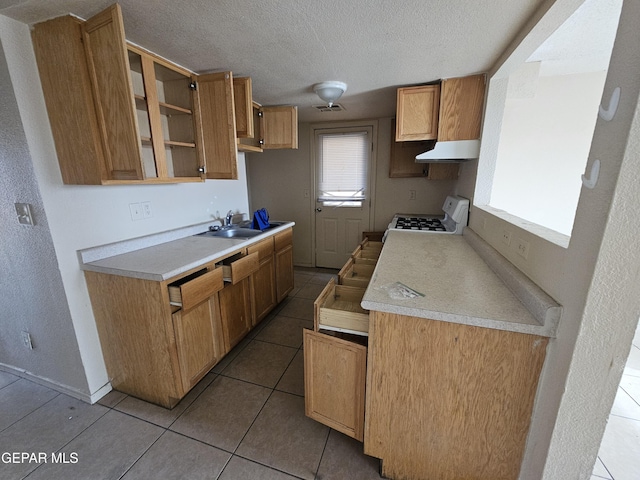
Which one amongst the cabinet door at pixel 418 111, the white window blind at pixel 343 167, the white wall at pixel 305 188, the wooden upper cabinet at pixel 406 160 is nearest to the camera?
the cabinet door at pixel 418 111

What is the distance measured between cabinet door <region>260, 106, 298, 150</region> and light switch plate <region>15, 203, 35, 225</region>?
1.77 m

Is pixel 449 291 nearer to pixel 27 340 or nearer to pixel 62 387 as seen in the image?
pixel 62 387

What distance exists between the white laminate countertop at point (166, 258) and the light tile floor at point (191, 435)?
2.76 feet

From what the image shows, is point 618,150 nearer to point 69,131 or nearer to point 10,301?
point 69,131

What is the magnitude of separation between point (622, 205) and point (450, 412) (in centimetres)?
91

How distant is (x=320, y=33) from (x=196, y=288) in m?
1.57

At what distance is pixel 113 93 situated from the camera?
1268mm

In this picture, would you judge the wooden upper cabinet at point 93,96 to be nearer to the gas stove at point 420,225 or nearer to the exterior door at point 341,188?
the gas stove at point 420,225

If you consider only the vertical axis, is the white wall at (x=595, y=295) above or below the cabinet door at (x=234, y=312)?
above

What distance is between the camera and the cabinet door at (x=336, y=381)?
3.91 ft

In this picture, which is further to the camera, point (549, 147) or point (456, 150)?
point (549, 147)

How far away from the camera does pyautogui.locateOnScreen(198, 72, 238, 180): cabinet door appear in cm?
181

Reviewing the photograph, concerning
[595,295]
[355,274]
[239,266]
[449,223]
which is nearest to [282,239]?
[239,266]

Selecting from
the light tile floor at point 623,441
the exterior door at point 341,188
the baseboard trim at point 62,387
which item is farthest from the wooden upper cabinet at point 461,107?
the baseboard trim at point 62,387
